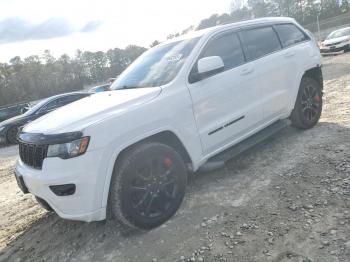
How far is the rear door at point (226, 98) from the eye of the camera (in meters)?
4.19

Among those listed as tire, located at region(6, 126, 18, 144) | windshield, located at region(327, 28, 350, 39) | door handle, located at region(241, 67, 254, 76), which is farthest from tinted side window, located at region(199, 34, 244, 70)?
windshield, located at region(327, 28, 350, 39)

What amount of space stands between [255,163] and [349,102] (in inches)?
143

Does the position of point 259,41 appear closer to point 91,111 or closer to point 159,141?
point 159,141

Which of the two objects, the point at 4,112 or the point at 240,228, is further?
the point at 4,112

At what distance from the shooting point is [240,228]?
352 cm

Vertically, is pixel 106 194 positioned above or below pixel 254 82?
below

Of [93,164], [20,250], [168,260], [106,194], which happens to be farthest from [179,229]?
[20,250]

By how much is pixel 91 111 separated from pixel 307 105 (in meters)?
3.76

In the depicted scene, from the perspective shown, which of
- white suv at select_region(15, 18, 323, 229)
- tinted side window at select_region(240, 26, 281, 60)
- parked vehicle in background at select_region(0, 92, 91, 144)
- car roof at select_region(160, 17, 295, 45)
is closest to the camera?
white suv at select_region(15, 18, 323, 229)

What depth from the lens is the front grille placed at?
135 inches

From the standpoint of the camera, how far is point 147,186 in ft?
12.1

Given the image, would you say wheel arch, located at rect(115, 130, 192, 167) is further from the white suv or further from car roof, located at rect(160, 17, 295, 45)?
car roof, located at rect(160, 17, 295, 45)

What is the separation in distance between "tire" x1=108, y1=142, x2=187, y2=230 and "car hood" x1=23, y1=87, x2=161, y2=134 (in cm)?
44

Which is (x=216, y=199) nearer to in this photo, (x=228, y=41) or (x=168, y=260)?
(x=168, y=260)
